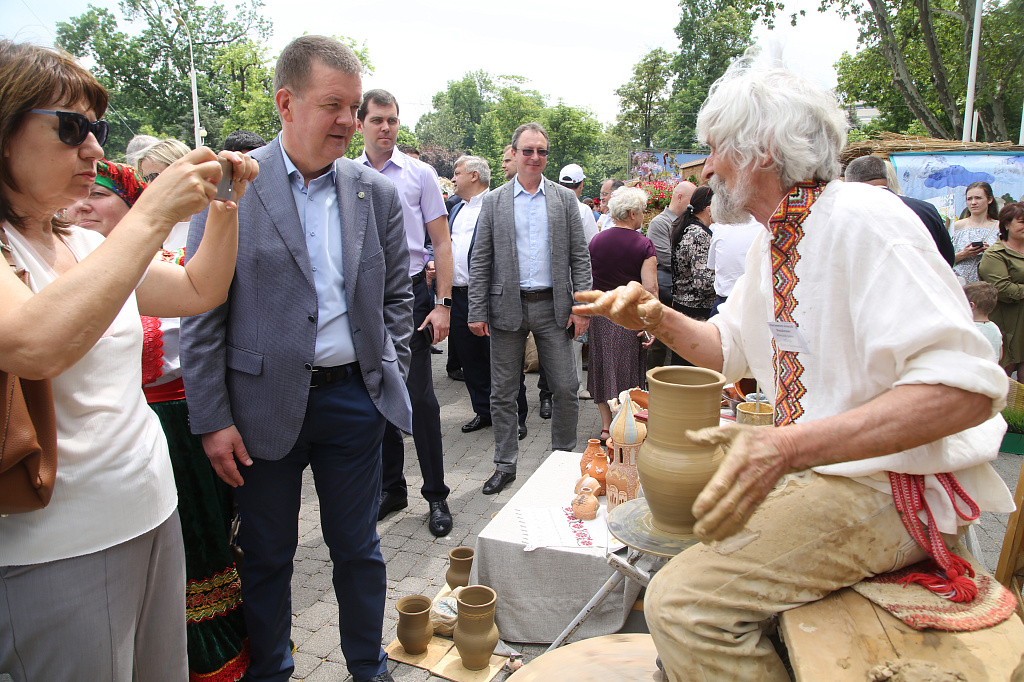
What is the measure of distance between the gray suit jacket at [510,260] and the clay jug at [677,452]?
2.48 meters

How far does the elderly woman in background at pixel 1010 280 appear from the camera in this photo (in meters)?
5.84

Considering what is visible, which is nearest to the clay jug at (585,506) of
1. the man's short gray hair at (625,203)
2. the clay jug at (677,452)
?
the clay jug at (677,452)

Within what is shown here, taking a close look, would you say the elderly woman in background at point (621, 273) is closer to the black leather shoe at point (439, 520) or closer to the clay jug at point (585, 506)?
the black leather shoe at point (439, 520)

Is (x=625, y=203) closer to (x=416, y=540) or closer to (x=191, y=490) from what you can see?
(x=416, y=540)

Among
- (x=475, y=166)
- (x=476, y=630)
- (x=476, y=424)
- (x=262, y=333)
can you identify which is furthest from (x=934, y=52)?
(x=262, y=333)

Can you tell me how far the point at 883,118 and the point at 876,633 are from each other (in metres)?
36.9

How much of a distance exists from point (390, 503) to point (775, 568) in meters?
3.13

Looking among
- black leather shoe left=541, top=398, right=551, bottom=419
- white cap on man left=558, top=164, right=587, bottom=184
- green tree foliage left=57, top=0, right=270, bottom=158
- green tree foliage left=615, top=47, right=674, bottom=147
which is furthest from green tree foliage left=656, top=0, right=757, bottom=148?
black leather shoe left=541, top=398, right=551, bottom=419

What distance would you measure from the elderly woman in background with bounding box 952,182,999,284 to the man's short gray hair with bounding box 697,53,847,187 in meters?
5.79

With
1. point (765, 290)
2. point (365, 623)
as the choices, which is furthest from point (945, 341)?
point (365, 623)

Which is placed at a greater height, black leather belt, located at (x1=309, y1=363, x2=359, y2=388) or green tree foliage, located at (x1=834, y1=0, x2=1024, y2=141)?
green tree foliage, located at (x1=834, y1=0, x2=1024, y2=141)

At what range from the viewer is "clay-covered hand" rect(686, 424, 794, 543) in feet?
4.29

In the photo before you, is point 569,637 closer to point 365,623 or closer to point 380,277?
point 365,623

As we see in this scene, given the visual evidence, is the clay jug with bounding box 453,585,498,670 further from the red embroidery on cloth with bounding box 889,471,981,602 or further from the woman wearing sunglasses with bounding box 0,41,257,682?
the red embroidery on cloth with bounding box 889,471,981,602
